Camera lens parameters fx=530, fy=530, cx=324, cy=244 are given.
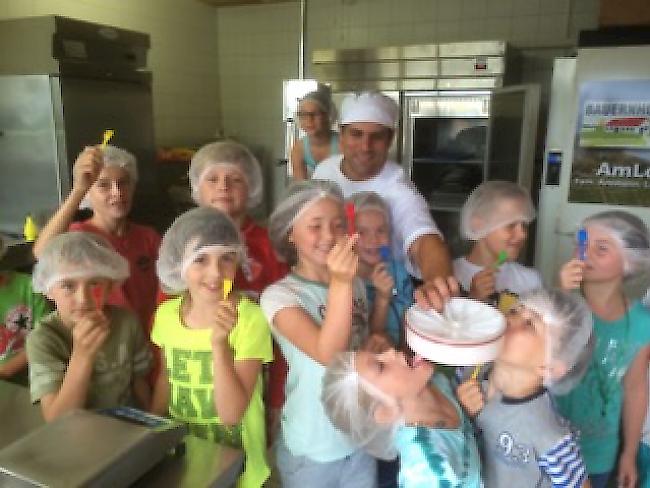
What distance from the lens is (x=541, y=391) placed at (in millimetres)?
1053

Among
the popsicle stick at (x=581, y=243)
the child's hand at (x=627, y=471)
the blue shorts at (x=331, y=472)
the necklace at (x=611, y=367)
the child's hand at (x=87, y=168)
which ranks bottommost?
Answer: the child's hand at (x=627, y=471)

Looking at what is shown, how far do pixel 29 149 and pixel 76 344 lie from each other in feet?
5.81

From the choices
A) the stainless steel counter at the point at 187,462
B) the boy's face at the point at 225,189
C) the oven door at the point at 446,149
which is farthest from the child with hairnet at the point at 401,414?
the oven door at the point at 446,149

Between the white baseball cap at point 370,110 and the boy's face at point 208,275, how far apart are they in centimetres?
66

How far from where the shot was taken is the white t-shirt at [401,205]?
59.9 inches

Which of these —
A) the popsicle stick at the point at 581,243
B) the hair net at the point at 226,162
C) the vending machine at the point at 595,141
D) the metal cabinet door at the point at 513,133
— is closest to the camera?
the popsicle stick at the point at 581,243

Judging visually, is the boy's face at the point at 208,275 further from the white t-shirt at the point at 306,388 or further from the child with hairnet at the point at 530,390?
the child with hairnet at the point at 530,390

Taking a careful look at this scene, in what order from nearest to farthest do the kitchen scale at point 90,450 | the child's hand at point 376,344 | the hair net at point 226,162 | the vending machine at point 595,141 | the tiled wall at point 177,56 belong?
the kitchen scale at point 90,450
the child's hand at point 376,344
the hair net at point 226,162
the vending machine at point 595,141
the tiled wall at point 177,56

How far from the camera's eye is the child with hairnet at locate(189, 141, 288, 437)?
1437 millimetres

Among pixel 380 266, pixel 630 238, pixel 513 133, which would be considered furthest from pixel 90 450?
pixel 513 133

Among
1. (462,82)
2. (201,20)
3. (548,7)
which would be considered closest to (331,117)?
(462,82)

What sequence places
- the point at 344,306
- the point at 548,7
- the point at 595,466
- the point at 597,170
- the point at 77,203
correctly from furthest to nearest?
1. the point at 548,7
2. the point at 597,170
3. the point at 77,203
4. the point at 595,466
5. the point at 344,306

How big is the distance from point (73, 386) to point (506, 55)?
2928 millimetres

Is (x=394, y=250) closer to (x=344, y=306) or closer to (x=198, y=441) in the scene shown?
(x=344, y=306)
